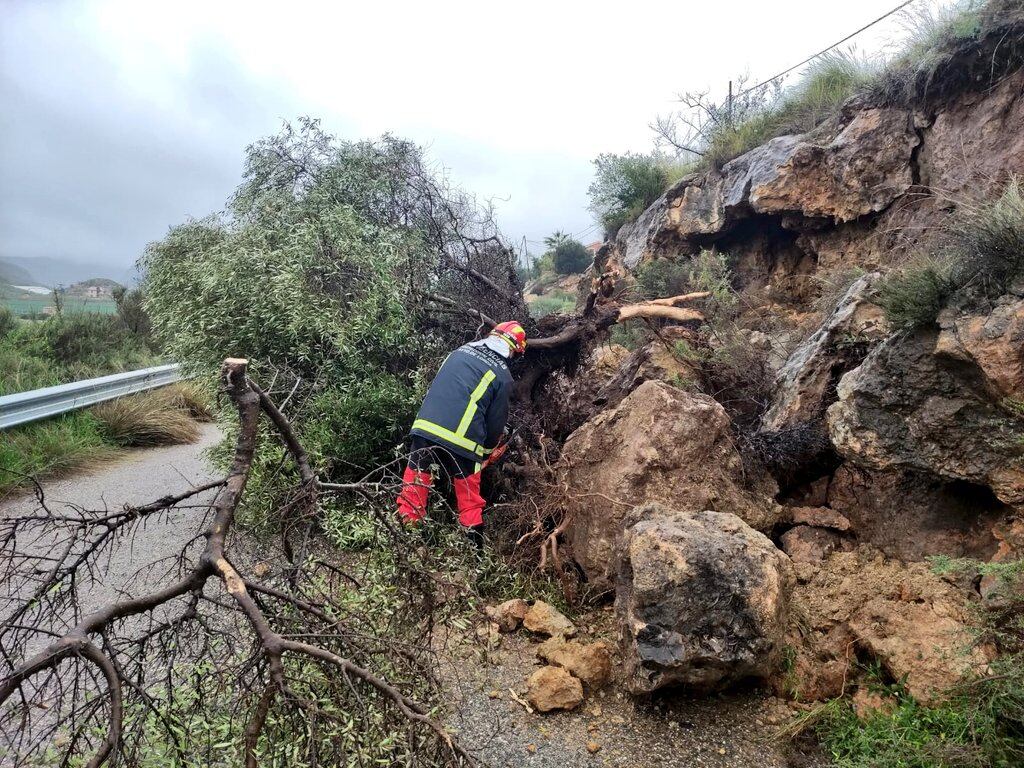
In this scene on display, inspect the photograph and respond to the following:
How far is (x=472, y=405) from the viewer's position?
529 centimetres

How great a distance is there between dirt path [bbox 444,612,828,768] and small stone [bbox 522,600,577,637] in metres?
0.46

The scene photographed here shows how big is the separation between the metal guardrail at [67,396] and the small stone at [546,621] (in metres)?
5.44

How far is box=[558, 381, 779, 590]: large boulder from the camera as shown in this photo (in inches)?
178

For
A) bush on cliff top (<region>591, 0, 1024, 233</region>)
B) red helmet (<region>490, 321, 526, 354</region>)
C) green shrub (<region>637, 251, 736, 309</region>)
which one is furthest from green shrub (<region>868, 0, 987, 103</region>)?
red helmet (<region>490, 321, 526, 354</region>)

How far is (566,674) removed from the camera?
11.5 feet

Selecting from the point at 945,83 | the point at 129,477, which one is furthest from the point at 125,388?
the point at 945,83

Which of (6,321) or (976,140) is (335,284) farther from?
(6,321)

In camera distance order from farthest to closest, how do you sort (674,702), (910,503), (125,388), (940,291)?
1. (125,388)
2. (910,503)
3. (940,291)
4. (674,702)

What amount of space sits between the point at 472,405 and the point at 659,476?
1.67 meters

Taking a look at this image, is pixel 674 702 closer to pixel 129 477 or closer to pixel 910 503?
pixel 910 503

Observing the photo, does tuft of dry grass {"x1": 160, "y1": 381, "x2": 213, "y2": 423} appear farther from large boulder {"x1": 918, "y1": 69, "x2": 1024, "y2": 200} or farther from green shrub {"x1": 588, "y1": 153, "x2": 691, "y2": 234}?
large boulder {"x1": 918, "y1": 69, "x2": 1024, "y2": 200}

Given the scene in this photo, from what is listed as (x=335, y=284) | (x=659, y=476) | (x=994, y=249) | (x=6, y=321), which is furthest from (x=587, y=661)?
(x=6, y=321)

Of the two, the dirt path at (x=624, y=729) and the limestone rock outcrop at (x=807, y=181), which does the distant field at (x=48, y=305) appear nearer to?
the limestone rock outcrop at (x=807, y=181)

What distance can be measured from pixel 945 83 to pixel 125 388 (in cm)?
1106
